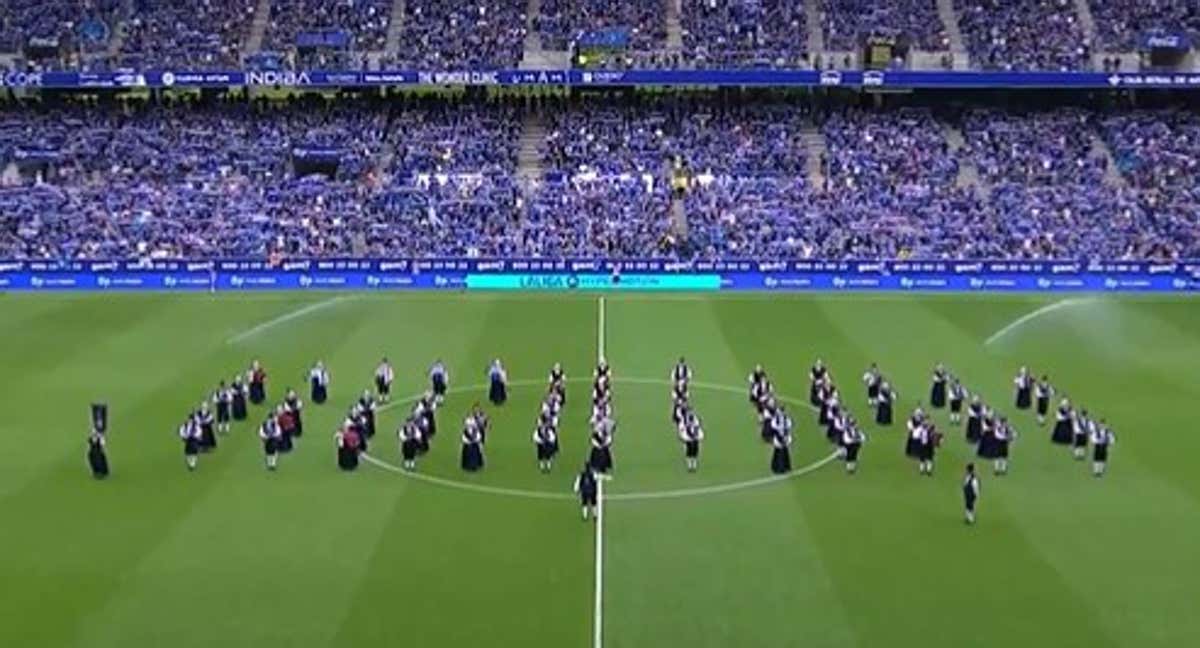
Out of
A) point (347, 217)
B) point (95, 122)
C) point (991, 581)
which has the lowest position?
point (991, 581)

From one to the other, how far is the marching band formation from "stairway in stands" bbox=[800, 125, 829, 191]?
27.3 metres

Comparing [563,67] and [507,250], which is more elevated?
[563,67]

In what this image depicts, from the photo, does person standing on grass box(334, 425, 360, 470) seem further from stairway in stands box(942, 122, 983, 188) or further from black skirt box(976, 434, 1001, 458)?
stairway in stands box(942, 122, 983, 188)

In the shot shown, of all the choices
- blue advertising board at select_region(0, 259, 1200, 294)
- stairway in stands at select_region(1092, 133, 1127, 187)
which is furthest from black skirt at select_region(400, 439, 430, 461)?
stairway in stands at select_region(1092, 133, 1127, 187)

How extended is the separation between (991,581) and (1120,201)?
40.5 metres

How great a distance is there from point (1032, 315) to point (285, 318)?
25038mm

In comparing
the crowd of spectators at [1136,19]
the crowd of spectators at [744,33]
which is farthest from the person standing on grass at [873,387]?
the crowd of spectators at [1136,19]

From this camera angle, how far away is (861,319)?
149 feet

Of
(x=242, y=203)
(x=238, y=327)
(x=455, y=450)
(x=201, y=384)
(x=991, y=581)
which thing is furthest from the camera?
(x=242, y=203)

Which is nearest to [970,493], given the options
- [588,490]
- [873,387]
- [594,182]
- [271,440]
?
[588,490]

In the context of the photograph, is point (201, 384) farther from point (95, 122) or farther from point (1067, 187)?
point (1067, 187)

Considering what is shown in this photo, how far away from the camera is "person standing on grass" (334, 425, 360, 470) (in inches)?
1088

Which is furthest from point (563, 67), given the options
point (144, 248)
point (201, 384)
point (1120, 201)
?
point (201, 384)

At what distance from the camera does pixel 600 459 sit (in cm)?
2725
